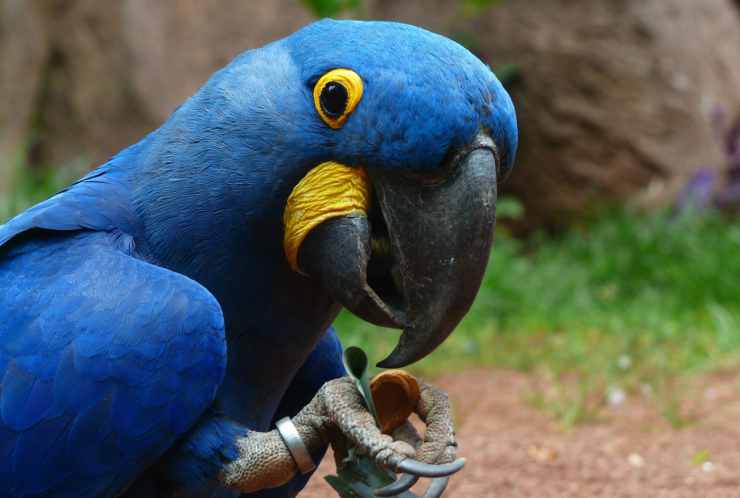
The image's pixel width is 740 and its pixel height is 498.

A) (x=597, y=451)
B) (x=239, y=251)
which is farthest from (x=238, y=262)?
(x=597, y=451)

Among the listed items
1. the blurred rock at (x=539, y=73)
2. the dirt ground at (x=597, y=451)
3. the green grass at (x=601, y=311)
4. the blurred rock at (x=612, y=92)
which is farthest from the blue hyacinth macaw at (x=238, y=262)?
the blurred rock at (x=612, y=92)

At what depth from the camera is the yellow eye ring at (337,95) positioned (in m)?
1.85

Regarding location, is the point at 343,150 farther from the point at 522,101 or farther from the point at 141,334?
the point at 522,101

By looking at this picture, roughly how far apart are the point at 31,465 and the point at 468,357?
2.81m

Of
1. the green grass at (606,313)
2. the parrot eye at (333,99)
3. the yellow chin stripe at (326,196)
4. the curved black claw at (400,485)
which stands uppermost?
the parrot eye at (333,99)

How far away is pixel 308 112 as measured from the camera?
1895 millimetres

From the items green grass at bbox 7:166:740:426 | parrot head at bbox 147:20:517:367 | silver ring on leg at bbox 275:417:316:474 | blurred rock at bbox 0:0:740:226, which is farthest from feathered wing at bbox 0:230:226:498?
blurred rock at bbox 0:0:740:226

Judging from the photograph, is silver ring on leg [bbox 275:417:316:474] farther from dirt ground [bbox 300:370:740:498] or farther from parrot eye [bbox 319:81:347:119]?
A: dirt ground [bbox 300:370:740:498]

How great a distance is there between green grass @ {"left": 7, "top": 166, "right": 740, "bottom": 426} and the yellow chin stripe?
198 cm

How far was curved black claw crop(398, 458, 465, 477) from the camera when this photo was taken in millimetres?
1775

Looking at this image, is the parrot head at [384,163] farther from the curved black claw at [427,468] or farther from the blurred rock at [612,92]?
the blurred rock at [612,92]

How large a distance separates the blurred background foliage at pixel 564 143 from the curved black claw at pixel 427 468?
1939 mm

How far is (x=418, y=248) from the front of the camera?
6.02 feet

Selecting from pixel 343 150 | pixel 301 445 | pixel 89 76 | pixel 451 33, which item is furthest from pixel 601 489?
pixel 451 33
